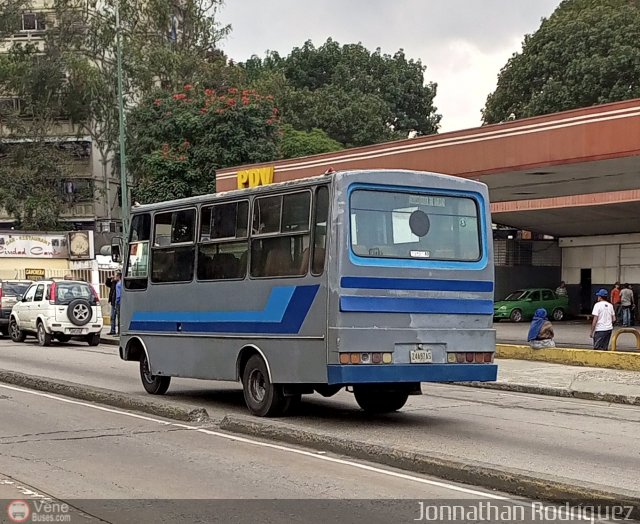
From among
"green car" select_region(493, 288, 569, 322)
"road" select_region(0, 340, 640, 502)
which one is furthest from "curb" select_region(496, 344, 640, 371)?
"green car" select_region(493, 288, 569, 322)

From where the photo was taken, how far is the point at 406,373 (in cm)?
1136

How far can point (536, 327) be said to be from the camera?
830 inches

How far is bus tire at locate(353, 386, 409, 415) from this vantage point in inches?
515

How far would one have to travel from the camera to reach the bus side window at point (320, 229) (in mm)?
11375

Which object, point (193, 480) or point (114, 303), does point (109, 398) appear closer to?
point (193, 480)

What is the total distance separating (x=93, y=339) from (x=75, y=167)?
30.4 metres

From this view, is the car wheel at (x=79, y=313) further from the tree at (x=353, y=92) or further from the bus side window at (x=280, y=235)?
the tree at (x=353, y=92)

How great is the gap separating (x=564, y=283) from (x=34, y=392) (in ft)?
106

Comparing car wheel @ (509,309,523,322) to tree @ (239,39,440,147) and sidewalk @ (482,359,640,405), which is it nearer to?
sidewalk @ (482,359,640,405)

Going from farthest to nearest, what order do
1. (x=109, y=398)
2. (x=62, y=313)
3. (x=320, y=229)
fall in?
(x=62, y=313) → (x=109, y=398) → (x=320, y=229)

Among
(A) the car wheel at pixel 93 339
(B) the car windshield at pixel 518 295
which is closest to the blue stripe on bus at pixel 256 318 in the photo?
(A) the car wheel at pixel 93 339

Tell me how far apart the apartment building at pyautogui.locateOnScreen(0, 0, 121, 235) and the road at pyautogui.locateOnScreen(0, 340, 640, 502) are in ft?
128

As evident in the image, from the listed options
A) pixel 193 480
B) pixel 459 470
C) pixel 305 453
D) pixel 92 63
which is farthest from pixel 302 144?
pixel 459 470

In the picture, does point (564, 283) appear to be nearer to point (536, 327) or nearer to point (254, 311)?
point (536, 327)
